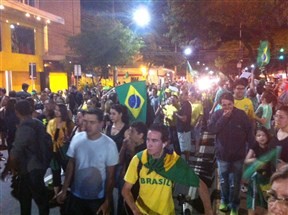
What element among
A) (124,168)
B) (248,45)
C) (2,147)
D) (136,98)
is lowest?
(2,147)

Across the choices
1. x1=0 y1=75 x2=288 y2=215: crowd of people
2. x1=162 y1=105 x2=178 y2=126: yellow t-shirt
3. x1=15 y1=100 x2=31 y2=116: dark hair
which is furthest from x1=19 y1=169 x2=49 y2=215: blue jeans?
x1=162 y1=105 x2=178 y2=126: yellow t-shirt

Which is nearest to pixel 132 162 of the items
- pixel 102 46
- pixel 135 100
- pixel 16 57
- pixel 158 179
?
pixel 158 179

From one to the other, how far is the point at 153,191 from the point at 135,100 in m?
2.69

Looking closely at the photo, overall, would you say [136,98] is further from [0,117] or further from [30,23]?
[30,23]

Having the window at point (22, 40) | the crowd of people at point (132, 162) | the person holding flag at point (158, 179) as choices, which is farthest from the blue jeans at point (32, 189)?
the window at point (22, 40)

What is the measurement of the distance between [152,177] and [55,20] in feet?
106

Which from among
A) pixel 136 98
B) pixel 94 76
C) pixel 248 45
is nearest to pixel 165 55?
pixel 94 76

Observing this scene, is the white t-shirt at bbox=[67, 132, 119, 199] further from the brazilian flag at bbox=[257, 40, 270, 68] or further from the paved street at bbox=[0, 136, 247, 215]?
the brazilian flag at bbox=[257, 40, 270, 68]

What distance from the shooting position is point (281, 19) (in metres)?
17.8

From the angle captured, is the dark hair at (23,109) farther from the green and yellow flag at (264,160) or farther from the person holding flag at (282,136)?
the person holding flag at (282,136)

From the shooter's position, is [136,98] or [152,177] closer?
[152,177]

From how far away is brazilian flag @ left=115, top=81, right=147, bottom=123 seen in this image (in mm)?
6215

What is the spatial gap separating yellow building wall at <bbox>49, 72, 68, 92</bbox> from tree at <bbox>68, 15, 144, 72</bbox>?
10.9ft

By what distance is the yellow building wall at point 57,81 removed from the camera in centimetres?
3664
